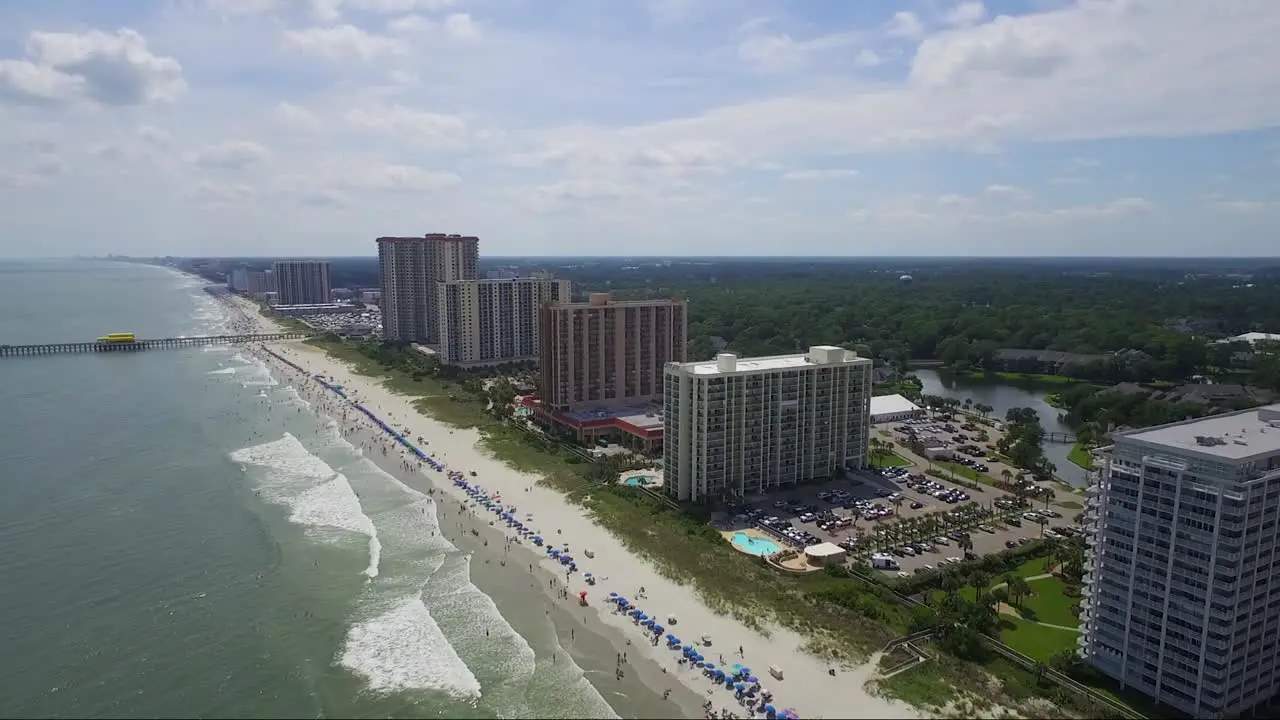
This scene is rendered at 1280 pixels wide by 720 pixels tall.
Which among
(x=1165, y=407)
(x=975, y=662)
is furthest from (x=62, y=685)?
(x=1165, y=407)

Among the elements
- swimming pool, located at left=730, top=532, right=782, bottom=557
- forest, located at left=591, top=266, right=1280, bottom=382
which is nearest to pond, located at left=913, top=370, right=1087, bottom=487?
forest, located at left=591, top=266, right=1280, bottom=382

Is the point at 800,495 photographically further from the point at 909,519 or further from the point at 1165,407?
the point at 1165,407

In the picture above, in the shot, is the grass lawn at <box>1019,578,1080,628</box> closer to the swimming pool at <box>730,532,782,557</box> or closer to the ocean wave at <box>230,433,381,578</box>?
the swimming pool at <box>730,532,782,557</box>

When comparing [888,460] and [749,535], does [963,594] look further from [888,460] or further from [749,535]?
[888,460]

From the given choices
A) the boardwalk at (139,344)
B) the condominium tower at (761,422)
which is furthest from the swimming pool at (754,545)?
the boardwalk at (139,344)

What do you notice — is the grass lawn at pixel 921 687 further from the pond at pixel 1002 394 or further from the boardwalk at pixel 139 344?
the boardwalk at pixel 139 344

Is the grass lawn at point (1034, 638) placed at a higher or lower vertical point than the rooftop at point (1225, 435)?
lower

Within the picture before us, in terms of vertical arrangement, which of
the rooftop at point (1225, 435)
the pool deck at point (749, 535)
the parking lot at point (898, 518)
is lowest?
the pool deck at point (749, 535)
